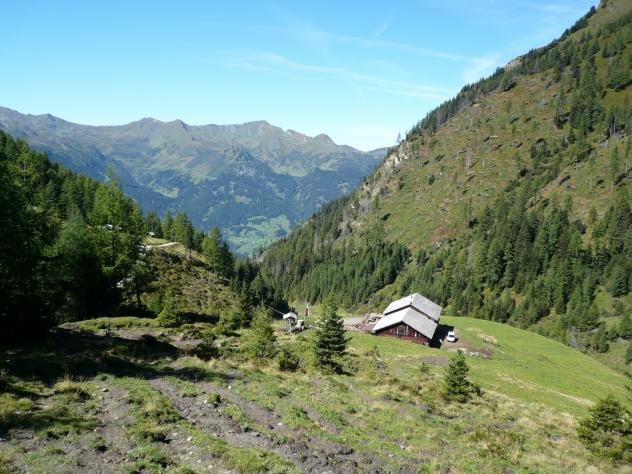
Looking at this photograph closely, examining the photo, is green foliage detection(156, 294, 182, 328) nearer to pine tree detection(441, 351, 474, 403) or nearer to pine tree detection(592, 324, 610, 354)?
pine tree detection(441, 351, 474, 403)

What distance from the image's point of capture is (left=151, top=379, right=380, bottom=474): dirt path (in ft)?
52.8

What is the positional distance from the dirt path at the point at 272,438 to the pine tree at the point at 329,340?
16047mm

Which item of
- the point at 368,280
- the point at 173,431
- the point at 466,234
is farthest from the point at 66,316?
the point at 466,234

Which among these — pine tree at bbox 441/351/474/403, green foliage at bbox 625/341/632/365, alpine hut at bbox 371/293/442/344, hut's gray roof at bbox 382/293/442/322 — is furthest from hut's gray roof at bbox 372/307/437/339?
green foliage at bbox 625/341/632/365

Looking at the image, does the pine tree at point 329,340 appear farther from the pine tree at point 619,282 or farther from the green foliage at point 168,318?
the pine tree at point 619,282

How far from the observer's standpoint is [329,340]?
125 feet

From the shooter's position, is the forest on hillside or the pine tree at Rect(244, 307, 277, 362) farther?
the pine tree at Rect(244, 307, 277, 362)

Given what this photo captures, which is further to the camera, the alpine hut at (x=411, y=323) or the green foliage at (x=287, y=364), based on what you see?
the alpine hut at (x=411, y=323)

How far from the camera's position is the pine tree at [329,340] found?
37.2 metres

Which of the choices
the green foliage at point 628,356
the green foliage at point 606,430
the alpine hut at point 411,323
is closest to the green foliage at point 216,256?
the alpine hut at point 411,323

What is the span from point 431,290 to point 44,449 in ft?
483

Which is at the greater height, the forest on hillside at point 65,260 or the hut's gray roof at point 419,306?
the forest on hillside at point 65,260

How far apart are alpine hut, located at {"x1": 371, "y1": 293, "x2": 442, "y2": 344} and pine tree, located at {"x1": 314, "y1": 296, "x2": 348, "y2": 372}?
128ft

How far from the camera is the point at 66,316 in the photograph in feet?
148
